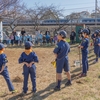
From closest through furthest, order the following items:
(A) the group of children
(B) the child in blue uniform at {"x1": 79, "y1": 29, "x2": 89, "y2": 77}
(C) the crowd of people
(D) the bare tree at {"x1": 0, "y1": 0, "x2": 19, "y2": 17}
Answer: (A) the group of children < (B) the child in blue uniform at {"x1": 79, "y1": 29, "x2": 89, "y2": 77} < (D) the bare tree at {"x1": 0, "y1": 0, "x2": 19, "y2": 17} < (C) the crowd of people

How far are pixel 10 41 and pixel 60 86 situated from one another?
12.0m

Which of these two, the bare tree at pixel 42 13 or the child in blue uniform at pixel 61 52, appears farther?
the bare tree at pixel 42 13

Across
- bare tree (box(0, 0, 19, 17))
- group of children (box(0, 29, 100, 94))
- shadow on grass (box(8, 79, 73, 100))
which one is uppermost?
bare tree (box(0, 0, 19, 17))

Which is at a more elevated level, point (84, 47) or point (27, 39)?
point (27, 39)

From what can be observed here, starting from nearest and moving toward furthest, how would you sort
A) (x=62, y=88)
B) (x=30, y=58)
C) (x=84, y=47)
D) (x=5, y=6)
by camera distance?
(x=30, y=58) → (x=62, y=88) → (x=84, y=47) → (x=5, y=6)

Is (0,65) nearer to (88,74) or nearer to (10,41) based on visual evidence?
(88,74)

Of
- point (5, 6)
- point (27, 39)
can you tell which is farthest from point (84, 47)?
point (27, 39)

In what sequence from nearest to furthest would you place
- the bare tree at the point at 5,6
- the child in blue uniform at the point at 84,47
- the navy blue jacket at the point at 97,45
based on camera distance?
the child in blue uniform at the point at 84,47 < the navy blue jacket at the point at 97,45 < the bare tree at the point at 5,6

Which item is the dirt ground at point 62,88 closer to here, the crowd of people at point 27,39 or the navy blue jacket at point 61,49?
the navy blue jacket at point 61,49

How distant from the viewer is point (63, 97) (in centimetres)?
539

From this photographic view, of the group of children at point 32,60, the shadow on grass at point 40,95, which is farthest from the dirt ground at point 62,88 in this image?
the group of children at point 32,60

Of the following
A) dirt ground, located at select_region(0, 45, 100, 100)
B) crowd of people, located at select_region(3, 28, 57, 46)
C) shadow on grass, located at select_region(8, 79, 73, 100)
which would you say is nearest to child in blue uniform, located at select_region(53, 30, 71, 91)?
shadow on grass, located at select_region(8, 79, 73, 100)

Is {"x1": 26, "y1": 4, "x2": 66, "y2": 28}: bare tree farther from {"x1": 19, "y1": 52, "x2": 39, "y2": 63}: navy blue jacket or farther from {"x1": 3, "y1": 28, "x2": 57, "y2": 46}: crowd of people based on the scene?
{"x1": 19, "y1": 52, "x2": 39, "y2": 63}: navy blue jacket

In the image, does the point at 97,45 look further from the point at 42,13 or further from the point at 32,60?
the point at 42,13
